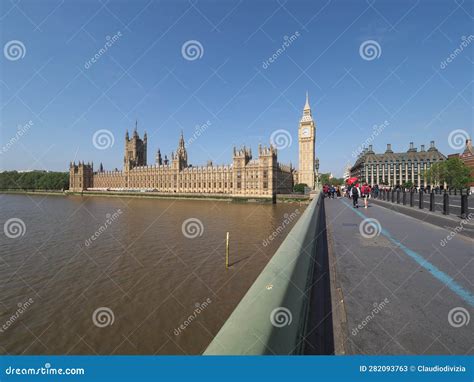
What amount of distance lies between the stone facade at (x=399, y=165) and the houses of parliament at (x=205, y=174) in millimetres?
37012

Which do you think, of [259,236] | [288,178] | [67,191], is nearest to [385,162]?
[288,178]

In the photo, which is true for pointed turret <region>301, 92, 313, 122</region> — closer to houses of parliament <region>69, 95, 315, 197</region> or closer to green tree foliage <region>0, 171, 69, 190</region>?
houses of parliament <region>69, 95, 315, 197</region>

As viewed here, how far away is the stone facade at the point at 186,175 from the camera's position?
288ft

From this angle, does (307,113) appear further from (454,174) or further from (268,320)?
(268,320)

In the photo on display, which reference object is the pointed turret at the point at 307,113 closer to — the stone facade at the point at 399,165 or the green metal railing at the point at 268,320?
the stone facade at the point at 399,165

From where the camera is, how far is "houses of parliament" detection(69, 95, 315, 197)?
289ft

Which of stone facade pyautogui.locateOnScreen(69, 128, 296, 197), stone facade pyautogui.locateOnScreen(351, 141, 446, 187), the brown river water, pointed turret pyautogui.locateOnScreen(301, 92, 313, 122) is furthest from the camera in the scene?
stone facade pyautogui.locateOnScreen(351, 141, 446, 187)

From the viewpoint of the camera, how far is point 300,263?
131 inches

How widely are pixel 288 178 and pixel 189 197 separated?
131 feet

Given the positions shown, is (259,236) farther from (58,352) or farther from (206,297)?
(58,352)

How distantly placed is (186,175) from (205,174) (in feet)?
31.4

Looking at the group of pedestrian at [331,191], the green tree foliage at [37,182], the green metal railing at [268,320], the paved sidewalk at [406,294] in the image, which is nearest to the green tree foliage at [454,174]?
the group of pedestrian at [331,191]

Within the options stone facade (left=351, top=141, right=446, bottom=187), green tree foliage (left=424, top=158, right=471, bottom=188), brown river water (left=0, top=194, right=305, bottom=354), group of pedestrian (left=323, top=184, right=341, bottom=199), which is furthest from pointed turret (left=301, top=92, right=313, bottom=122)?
brown river water (left=0, top=194, right=305, bottom=354)

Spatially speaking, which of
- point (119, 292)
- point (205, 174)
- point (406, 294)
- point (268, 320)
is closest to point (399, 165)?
point (205, 174)
